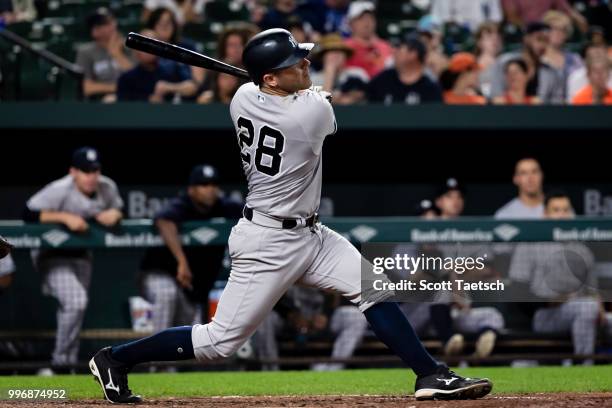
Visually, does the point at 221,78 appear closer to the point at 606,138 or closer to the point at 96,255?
the point at 96,255

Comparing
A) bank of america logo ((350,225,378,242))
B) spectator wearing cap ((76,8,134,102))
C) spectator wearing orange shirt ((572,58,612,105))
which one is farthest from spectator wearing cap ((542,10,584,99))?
spectator wearing cap ((76,8,134,102))

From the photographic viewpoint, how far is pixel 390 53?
10594mm

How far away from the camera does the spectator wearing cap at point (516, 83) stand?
9695 mm

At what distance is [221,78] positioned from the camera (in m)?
9.21

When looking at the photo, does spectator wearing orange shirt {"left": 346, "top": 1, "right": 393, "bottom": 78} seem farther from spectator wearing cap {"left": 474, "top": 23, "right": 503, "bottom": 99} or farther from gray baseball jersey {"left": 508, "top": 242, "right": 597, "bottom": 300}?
gray baseball jersey {"left": 508, "top": 242, "right": 597, "bottom": 300}

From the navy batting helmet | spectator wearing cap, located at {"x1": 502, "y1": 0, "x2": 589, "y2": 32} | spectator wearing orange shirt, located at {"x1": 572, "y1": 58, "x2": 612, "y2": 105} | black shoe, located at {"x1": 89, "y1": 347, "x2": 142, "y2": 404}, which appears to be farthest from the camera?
spectator wearing cap, located at {"x1": 502, "y1": 0, "x2": 589, "y2": 32}

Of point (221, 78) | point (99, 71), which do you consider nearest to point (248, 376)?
point (221, 78)

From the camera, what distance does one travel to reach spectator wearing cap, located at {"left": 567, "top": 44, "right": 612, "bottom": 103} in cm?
995

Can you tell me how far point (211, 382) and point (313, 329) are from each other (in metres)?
1.40

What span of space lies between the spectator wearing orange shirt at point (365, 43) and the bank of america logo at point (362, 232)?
2.39m

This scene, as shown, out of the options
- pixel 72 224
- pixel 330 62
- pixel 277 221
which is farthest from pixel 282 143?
pixel 330 62

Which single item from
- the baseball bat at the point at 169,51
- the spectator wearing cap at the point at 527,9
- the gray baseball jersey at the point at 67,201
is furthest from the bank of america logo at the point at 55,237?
the spectator wearing cap at the point at 527,9

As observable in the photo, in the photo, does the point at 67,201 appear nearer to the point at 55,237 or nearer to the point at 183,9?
the point at 55,237

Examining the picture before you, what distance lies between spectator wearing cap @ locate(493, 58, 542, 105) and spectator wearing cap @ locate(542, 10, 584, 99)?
554 millimetres
